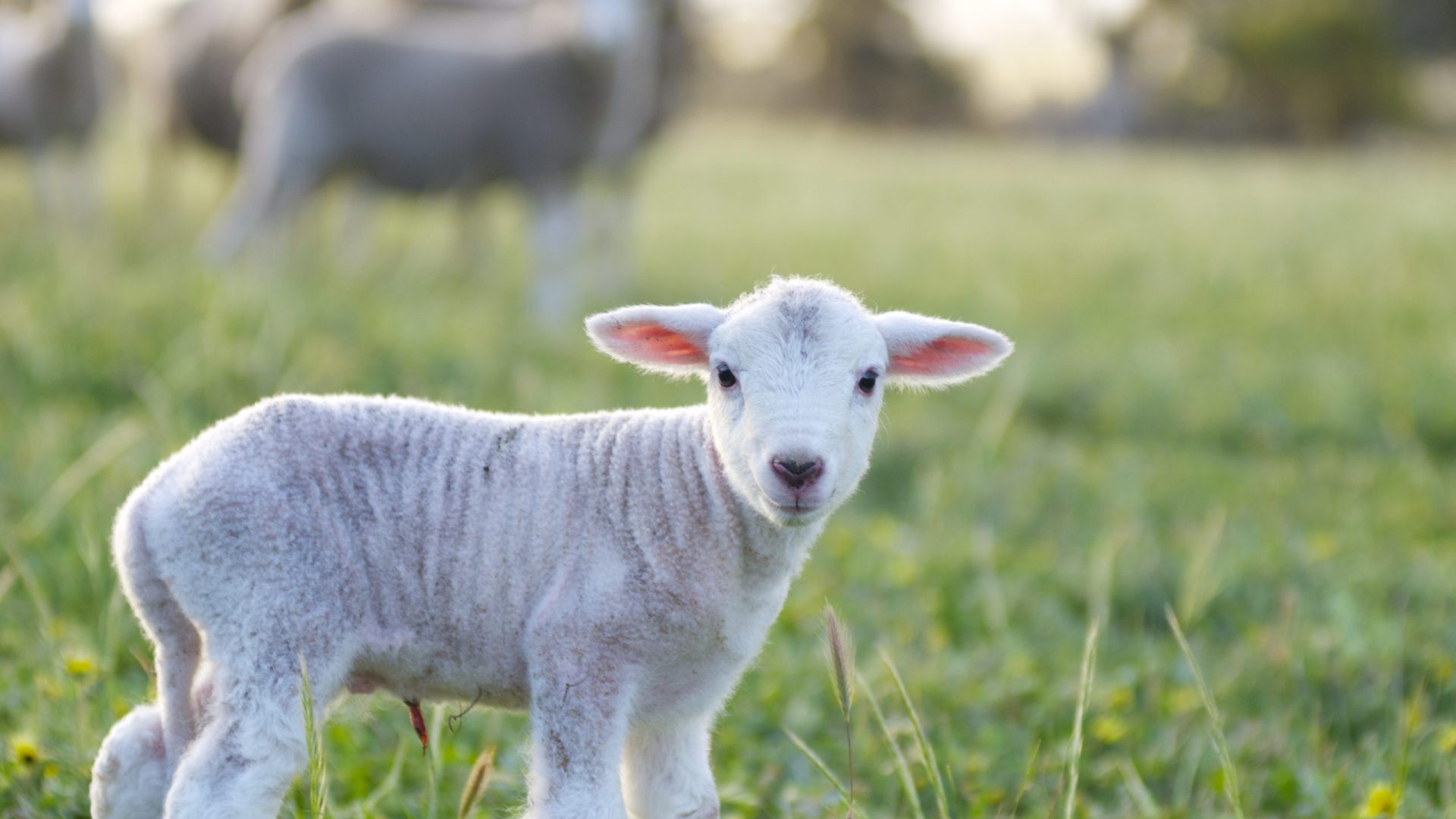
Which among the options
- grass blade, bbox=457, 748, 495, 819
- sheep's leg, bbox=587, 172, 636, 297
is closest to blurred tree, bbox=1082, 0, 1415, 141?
sheep's leg, bbox=587, 172, 636, 297


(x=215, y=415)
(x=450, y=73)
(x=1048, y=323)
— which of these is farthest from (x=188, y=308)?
(x=1048, y=323)

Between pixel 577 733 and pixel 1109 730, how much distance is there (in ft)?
5.58

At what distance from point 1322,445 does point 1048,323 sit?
2.46 meters

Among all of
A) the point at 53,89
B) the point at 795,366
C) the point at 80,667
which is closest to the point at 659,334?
the point at 795,366

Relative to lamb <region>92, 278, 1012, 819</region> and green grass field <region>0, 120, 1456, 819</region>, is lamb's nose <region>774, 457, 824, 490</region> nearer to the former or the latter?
lamb <region>92, 278, 1012, 819</region>

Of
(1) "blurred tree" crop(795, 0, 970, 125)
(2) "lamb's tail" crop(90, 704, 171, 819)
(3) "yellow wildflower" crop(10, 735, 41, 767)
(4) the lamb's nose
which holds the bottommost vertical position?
(1) "blurred tree" crop(795, 0, 970, 125)

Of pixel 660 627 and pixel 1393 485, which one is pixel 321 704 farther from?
pixel 1393 485

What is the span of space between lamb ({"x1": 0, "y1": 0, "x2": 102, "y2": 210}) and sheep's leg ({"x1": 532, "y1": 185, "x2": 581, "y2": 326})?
123 inches

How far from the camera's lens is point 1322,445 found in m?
6.42

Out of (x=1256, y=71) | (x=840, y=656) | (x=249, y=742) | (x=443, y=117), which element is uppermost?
(x=443, y=117)

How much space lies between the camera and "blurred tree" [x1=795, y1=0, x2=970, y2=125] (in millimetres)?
35062

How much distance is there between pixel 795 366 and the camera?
198cm

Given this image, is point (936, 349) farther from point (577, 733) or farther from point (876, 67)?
point (876, 67)

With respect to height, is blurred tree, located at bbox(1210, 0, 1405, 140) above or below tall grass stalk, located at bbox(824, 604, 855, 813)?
below
